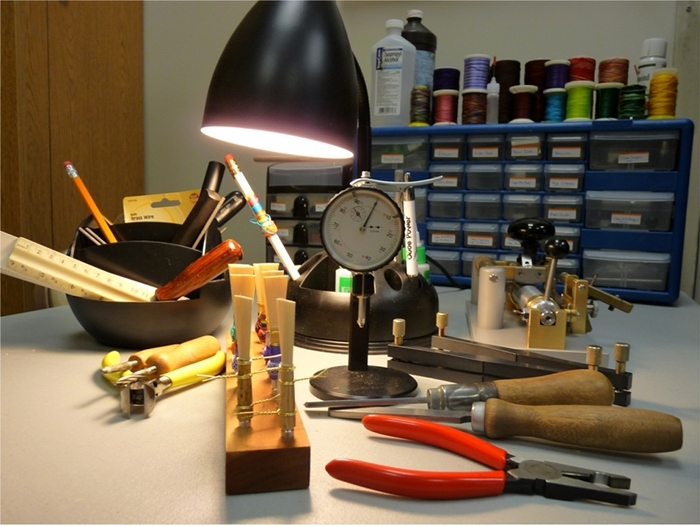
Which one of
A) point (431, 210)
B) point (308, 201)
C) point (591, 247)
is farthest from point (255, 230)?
point (591, 247)

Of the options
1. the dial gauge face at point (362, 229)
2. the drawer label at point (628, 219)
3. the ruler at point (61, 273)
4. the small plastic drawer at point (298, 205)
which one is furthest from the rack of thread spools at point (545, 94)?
the ruler at point (61, 273)

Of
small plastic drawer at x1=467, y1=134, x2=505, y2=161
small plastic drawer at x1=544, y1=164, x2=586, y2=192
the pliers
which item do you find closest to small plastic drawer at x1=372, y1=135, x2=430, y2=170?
small plastic drawer at x1=467, y1=134, x2=505, y2=161

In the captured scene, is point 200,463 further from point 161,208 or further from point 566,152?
point 566,152

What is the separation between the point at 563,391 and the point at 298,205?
1.10 meters

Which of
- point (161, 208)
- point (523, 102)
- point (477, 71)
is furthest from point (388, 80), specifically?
point (161, 208)

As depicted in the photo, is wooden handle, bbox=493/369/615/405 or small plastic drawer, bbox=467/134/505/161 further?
small plastic drawer, bbox=467/134/505/161

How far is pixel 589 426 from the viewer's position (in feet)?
1.65

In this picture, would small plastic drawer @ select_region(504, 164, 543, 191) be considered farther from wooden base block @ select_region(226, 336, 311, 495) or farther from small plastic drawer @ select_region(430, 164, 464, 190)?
wooden base block @ select_region(226, 336, 311, 495)

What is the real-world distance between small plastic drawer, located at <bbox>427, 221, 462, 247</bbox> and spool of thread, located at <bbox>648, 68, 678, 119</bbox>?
1.78 feet

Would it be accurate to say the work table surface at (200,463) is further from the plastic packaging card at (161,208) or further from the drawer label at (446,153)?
the drawer label at (446,153)

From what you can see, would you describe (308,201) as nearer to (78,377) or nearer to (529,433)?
(78,377)

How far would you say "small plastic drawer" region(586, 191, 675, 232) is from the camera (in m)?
1.32

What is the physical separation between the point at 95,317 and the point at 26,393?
0.15 m

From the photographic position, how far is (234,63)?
2.31 feet
